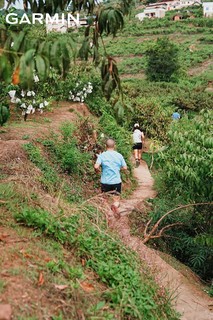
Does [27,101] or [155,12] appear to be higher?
[155,12]

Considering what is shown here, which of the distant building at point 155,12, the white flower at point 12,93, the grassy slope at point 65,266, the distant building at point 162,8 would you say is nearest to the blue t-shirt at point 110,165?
the grassy slope at point 65,266

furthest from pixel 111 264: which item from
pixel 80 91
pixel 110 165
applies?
pixel 80 91

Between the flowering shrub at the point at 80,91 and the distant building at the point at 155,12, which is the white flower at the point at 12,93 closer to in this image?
the flowering shrub at the point at 80,91

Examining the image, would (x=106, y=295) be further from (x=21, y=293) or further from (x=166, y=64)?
(x=166, y=64)

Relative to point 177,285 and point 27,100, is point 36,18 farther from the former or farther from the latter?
point 27,100

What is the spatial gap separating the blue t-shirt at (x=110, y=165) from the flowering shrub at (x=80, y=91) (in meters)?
6.65

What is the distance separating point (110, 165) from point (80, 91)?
686 centimetres

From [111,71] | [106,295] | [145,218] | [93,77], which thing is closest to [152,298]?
[106,295]

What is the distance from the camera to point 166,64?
4281 cm

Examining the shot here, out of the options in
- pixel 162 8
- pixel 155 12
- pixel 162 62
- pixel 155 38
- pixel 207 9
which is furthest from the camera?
pixel 162 8

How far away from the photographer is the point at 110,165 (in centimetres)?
805

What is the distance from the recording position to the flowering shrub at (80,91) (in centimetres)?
1448

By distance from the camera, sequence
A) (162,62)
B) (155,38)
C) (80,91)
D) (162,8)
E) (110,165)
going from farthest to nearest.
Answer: (162,8) < (155,38) < (162,62) < (80,91) < (110,165)

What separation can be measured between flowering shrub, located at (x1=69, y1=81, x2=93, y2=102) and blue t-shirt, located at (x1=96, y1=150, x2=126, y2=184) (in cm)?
665
